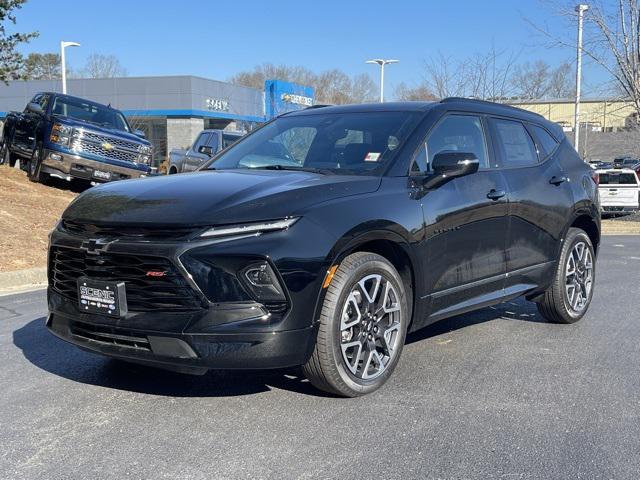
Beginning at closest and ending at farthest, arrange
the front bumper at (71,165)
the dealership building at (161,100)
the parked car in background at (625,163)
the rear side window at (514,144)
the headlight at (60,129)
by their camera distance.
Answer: the rear side window at (514,144), the headlight at (60,129), the front bumper at (71,165), the parked car in background at (625,163), the dealership building at (161,100)

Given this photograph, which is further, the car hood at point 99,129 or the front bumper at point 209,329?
the car hood at point 99,129

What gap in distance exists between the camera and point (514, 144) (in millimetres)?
5812

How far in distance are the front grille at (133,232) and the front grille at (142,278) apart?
0.39 ft

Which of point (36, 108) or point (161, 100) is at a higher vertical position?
point (161, 100)

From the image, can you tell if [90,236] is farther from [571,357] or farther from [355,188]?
[571,357]

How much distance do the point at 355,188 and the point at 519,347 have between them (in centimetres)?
223

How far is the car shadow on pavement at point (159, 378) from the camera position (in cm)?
432

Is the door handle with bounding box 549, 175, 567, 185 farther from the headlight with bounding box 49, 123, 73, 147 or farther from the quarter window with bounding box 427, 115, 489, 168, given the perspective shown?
the headlight with bounding box 49, 123, 73, 147

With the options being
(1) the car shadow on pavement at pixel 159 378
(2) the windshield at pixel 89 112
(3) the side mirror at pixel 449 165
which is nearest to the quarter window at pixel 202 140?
(2) the windshield at pixel 89 112

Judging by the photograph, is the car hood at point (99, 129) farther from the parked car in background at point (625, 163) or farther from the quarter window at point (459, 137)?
the parked car in background at point (625, 163)

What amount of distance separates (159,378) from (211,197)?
145 centimetres

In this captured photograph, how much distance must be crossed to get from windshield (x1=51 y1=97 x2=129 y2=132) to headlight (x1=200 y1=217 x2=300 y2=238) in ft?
39.4

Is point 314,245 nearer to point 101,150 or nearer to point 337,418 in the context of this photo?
point 337,418

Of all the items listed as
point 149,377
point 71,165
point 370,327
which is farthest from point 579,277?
point 71,165
